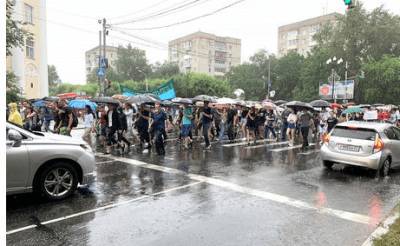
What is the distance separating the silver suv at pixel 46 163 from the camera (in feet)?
20.0

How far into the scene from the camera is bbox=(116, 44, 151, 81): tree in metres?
86.5

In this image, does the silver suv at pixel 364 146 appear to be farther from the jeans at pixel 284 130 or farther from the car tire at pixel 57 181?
the jeans at pixel 284 130

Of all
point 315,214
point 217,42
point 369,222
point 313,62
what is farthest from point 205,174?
point 217,42

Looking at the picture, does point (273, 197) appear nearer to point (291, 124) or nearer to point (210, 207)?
point (210, 207)

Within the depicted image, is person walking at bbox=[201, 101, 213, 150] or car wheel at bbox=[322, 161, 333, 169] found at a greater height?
person walking at bbox=[201, 101, 213, 150]

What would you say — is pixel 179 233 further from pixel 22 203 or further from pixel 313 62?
pixel 313 62

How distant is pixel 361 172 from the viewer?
998cm

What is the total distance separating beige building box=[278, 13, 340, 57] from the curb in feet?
246

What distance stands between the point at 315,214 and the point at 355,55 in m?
46.6

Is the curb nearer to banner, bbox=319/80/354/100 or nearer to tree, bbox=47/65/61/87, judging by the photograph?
banner, bbox=319/80/354/100

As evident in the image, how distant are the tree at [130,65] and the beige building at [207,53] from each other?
8502 millimetres

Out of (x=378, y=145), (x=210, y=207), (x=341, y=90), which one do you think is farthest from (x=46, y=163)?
(x=341, y=90)

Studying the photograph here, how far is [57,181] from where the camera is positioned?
669 centimetres

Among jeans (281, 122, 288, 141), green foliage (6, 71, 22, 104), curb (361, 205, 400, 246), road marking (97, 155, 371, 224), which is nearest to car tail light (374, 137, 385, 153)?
curb (361, 205, 400, 246)
